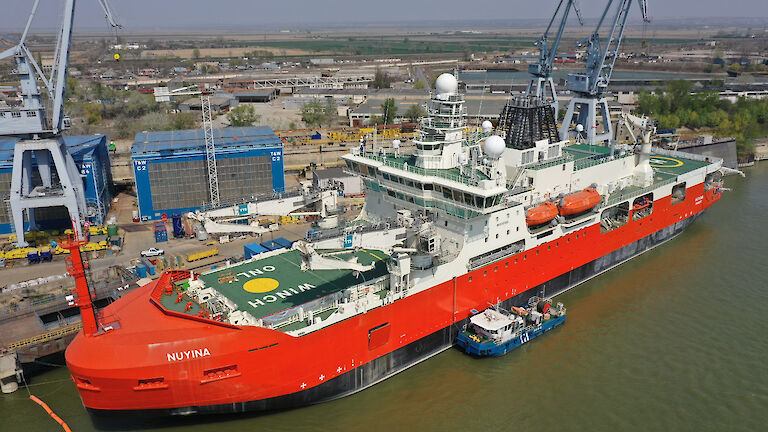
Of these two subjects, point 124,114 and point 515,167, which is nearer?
point 515,167

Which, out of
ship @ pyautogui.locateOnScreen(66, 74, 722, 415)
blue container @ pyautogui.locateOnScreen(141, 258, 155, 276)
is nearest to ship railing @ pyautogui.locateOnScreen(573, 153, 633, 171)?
ship @ pyautogui.locateOnScreen(66, 74, 722, 415)

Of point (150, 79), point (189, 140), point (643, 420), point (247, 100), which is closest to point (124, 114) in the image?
point (247, 100)

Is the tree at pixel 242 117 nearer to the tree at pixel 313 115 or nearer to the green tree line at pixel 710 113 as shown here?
the tree at pixel 313 115

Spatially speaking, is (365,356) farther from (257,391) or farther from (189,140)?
(189,140)

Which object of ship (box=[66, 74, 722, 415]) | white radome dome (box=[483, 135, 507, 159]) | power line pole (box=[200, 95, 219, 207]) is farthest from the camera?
power line pole (box=[200, 95, 219, 207])

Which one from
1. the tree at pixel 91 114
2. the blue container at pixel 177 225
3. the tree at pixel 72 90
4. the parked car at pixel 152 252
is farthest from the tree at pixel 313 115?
the tree at pixel 72 90

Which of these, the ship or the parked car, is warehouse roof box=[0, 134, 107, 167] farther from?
the ship

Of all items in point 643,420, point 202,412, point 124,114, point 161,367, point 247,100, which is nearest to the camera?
point 161,367
